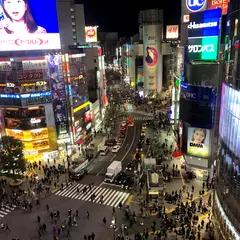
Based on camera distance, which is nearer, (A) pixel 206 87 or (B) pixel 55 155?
(A) pixel 206 87

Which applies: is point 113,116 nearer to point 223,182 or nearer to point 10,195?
point 10,195

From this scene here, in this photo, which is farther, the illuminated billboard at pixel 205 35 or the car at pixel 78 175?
the car at pixel 78 175

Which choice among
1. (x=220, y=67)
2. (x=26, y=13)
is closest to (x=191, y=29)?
(x=220, y=67)

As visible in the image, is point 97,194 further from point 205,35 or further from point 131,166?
point 205,35

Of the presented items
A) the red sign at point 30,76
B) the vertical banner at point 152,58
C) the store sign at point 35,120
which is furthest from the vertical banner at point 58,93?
the vertical banner at point 152,58

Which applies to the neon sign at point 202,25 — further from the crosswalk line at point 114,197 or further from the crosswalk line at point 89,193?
the crosswalk line at point 89,193

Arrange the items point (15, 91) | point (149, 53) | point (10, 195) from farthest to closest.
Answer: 1. point (149, 53)
2. point (15, 91)
3. point (10, 195)

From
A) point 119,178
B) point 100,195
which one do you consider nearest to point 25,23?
point 119,178
